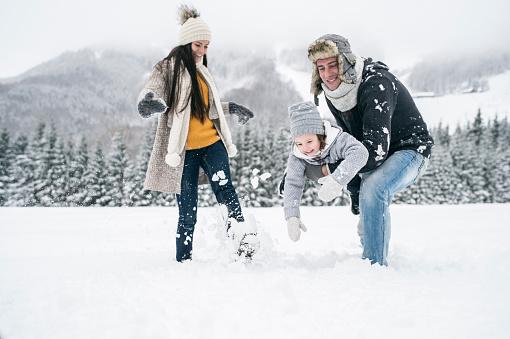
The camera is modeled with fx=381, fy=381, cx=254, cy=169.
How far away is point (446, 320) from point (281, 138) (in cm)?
3892

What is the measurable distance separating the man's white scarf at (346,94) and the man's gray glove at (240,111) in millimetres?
1062

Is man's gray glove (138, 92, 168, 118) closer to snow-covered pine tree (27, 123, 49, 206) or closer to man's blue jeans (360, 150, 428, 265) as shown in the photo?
man's blue jeans (360, 150, 428, 265)

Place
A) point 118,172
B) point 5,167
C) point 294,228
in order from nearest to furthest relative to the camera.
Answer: point 294,228
point 118,172
point 5,167

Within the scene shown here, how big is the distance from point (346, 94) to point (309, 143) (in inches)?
22.1

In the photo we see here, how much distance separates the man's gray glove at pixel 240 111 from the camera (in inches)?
163

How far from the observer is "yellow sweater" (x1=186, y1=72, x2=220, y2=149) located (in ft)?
12.0

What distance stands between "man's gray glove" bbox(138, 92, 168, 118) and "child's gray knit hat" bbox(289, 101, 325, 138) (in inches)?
45.4

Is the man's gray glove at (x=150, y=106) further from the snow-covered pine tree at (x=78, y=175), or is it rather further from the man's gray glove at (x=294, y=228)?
the snow-covered pine tree at (x=78, y=175)

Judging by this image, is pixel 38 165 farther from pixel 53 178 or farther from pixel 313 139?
pixel 313 139

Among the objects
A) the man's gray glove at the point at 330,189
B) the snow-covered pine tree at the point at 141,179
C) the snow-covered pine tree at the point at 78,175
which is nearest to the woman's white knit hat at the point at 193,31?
the man's gray glove at the point at 330,189

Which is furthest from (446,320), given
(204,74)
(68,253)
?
(68,253)

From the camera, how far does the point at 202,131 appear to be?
369cm

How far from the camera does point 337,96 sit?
130 inches

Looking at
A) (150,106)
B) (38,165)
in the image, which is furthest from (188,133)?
(38,165)
